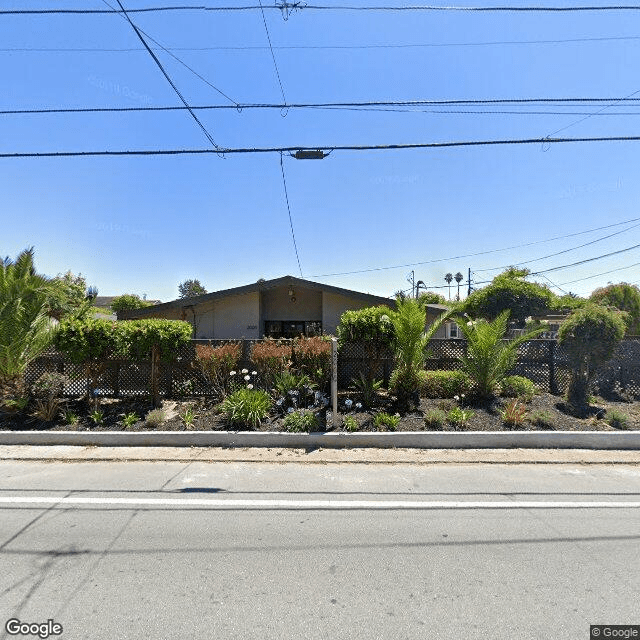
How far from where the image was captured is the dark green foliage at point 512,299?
926 inches

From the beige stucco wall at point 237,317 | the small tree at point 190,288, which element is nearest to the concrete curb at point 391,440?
the beige stucco wall at point 237,317

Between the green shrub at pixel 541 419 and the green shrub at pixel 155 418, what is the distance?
22.7 ft

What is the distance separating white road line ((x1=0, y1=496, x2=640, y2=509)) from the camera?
166 inches

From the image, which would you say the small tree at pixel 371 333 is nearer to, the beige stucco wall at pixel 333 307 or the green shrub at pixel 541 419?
the green shrub at pixel 541 419

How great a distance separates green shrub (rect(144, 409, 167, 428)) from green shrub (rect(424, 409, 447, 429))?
4952 millimetres

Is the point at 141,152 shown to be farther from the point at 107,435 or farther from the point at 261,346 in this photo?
the point at 107,435

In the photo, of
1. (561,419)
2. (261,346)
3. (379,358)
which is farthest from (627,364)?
(261,346)

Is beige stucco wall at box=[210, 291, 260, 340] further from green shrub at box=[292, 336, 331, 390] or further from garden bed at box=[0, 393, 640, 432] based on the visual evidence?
green shrub at box=[292, 336, 331, 390]

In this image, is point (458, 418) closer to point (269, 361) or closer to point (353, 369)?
point (353, 369)

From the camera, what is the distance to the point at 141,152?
6621mm

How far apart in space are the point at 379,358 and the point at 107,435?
5431 mm

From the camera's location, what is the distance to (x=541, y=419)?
277 inches

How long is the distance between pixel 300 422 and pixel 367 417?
134 cm

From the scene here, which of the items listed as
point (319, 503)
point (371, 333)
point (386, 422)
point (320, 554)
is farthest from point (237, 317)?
point (320, 554)
